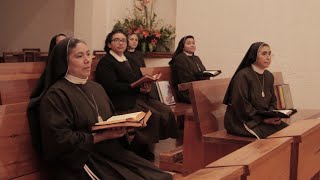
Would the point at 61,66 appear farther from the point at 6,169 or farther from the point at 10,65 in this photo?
the point at 10,65

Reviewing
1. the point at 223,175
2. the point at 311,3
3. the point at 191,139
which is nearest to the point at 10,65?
the point at 191,139

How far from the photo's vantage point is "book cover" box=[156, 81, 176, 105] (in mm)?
6074

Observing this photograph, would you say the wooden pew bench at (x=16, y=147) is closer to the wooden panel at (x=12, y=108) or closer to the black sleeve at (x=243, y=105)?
the wooden panel at (x=12, y=108)

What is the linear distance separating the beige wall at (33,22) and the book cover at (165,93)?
16.7 feet

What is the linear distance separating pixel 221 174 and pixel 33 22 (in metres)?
10.7

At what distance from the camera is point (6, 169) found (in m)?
2.70

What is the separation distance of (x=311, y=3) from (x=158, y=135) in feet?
10.9

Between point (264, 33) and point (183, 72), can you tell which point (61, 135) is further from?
point (264, 33)

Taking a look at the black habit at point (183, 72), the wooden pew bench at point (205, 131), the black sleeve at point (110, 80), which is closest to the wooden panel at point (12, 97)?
the black sleeve at point (110, 80)

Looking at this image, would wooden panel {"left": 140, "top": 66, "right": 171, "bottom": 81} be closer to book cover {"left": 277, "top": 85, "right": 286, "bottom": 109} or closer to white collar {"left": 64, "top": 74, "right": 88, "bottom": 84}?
book cover {"left": 277, "top": 85, "right": 286, "bottom": 109}

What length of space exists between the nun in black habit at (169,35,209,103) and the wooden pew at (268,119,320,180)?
2.94m

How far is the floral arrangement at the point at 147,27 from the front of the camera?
8688mm

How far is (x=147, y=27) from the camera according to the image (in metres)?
8.93

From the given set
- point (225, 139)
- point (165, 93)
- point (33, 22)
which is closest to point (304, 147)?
point (225, 139)
